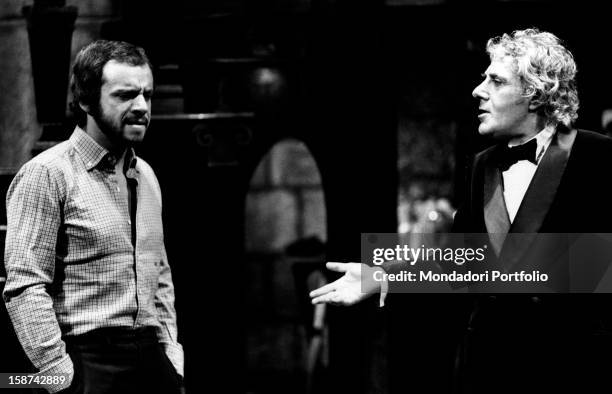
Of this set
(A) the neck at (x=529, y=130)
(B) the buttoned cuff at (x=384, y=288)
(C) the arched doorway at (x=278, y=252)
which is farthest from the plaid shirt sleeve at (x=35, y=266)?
(C) the arched doorway at (x=278, y=252)

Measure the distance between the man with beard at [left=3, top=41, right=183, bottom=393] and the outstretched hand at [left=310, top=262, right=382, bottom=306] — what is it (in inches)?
23.5

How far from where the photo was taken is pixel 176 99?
5.59m

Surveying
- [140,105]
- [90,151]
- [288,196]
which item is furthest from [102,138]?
[288,196]

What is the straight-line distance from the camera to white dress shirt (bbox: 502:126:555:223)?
10.4 feet

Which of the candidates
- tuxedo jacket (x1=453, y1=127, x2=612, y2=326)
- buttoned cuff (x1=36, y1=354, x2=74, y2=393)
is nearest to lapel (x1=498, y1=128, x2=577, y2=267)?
tuxedo jacket (x1=453, y1=127, x2=612, y2=326)

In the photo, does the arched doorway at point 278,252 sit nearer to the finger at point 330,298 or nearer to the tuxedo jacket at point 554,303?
the finger at point 330,298

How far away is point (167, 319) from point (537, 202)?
142cm

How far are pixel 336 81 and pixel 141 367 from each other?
9.64 feet

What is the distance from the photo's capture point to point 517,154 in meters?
3.21

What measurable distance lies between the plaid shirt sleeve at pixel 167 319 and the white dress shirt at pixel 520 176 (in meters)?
1.30

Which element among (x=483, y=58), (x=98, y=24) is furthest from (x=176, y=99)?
(x=483, y=58)

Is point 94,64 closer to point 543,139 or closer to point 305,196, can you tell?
point 543,139

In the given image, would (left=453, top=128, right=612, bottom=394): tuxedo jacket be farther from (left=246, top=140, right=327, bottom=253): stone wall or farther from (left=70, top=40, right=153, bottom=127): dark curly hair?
(left=246, top=140, right=327, bottom=253): stone wall

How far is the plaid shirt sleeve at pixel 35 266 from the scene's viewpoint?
111 inches
